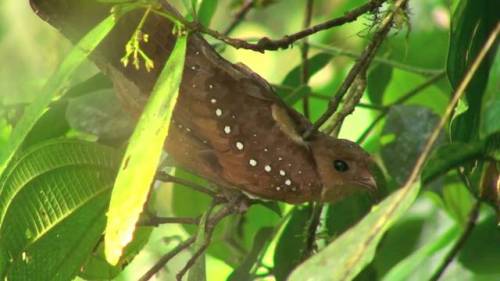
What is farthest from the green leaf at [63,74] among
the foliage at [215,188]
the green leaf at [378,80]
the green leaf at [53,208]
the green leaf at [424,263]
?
the green leaf at [378,80]

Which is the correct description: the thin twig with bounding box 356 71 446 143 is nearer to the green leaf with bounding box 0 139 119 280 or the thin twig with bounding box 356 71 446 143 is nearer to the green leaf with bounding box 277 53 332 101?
the green leaf with bounding box 277 53 332 101

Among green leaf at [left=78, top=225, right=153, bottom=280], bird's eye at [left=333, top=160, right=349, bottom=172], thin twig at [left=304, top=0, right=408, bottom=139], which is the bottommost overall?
green leaf at [left=78, top=225, right=153, bottom=280]

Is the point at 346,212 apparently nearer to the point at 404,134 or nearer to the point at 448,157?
the point at 404,134

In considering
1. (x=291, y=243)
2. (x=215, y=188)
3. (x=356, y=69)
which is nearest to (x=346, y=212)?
(x=291, y=243)

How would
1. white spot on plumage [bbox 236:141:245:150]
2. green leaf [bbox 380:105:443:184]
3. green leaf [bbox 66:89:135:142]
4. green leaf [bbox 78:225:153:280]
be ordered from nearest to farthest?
white spot on plumage [bbox 236:141:245:150] < green leaf [bbox 78:225:153:280] < green leaf [bbox 66:89:135:142] < green leaf [bbox 380:105:443:184]

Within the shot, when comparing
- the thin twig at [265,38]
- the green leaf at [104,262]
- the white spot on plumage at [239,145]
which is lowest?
the green leaf at [104,262]

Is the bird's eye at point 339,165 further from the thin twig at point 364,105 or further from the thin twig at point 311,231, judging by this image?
the thin twig at point 364,105

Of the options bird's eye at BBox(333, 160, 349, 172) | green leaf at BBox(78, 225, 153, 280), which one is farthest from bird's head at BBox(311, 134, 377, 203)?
green leaf at BBox(78, 225, 153, 280)
